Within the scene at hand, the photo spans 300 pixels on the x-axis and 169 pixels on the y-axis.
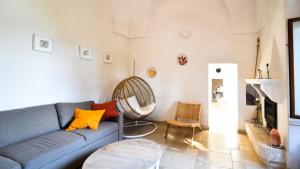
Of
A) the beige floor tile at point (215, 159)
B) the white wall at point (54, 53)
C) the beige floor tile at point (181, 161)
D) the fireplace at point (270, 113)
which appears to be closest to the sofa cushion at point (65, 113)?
the white wall at point (54, 53)

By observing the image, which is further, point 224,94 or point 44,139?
point 224,94

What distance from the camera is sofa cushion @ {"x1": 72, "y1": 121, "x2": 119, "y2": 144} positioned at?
2.62 metres

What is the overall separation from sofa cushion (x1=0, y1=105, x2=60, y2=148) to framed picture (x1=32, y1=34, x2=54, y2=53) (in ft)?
2.95

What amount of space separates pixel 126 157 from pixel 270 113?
8.90ft

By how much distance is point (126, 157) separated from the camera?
6.66 ft

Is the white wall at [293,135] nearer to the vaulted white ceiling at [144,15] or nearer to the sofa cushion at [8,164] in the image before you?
the vaulted white ceiling at [144,15]

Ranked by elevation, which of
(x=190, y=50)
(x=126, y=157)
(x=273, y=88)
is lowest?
(x=126, y=157)

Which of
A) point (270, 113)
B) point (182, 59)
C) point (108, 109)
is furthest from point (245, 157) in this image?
point (182, 59)

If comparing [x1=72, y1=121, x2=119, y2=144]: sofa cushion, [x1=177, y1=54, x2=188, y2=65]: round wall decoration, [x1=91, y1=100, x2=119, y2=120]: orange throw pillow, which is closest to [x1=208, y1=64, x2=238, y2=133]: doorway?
[x1=177, y1=54, x2=188, y2=65]: round wall decoration

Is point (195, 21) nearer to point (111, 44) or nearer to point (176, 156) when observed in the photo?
point (111, 44)

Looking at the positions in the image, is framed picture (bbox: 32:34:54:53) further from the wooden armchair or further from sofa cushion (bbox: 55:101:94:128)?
the wooden armchair

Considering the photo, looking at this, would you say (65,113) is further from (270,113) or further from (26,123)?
(270,113)

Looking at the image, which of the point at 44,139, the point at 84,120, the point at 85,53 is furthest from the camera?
the point at 85,53

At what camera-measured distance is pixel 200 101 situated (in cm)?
457
